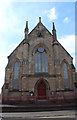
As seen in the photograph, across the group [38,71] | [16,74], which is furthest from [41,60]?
[16,74]

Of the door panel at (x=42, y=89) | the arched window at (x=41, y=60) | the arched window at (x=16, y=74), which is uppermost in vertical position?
the arched window at (x=41, y=60)

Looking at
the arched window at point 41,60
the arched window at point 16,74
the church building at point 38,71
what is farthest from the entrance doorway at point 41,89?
the arched window at point 16,74

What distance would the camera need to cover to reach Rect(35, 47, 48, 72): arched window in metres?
19.9

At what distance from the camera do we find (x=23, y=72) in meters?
18.5

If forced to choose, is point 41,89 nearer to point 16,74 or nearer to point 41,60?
point 16,74

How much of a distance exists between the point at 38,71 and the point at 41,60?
2.40 meters

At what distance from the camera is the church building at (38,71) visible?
17.6 m

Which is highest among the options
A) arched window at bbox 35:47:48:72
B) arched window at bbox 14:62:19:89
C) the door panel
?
arched window at bbox 35:47:48:72

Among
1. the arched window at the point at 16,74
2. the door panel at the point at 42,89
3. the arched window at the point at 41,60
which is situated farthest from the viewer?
the arched window at the point at 41,60

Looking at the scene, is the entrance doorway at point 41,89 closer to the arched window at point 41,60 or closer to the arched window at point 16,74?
the arched window at point 41,60

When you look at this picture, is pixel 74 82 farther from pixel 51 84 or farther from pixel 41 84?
pixel 41 84

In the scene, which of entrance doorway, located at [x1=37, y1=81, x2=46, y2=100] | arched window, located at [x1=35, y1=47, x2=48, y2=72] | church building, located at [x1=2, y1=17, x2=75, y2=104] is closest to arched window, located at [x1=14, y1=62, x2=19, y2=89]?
church building, located at [x1=2, y1=17, x2=75, y2=104]

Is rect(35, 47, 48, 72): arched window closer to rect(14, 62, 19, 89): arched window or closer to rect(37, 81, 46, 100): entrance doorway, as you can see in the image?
rect(37, 81, 46, 100): entrance doorway

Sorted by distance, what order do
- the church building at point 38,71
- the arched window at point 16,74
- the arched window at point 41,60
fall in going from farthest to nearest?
1. the arched window at point 41,60
2. the arched window at point 16,74
3. the church building at point 38,71
